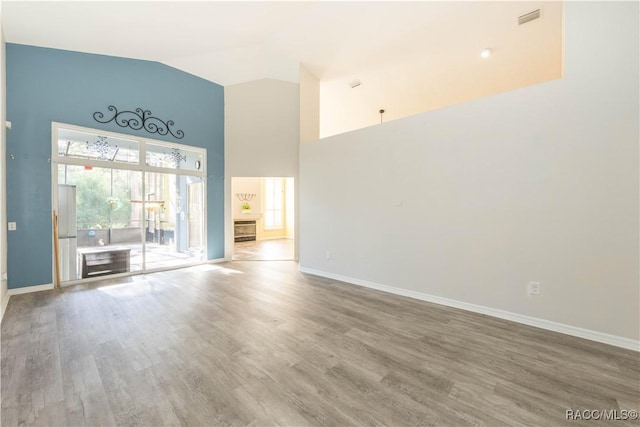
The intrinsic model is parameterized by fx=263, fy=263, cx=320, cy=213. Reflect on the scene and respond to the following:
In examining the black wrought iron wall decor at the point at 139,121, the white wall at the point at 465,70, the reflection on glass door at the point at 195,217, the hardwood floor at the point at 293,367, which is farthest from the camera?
the reflection on glass door at the point at 195,217

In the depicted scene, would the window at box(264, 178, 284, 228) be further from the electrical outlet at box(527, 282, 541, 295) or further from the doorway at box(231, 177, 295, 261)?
the electrical outlet at box(527, 282, 541, 295)

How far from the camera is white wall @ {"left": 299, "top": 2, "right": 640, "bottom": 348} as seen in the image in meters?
2.53

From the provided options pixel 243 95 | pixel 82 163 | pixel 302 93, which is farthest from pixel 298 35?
pixel 82 163

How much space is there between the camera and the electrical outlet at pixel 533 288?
2939 mm

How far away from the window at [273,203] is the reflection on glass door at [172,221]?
4967mm

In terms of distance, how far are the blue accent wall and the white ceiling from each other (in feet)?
0.82

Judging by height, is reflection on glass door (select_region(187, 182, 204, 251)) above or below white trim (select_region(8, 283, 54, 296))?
above

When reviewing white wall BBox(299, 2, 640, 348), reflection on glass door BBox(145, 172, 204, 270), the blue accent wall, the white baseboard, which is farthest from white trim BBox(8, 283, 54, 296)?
white wall BBox(299, 2, 640, 348)

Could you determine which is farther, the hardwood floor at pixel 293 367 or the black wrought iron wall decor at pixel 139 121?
the black wrought iron wall decor at pixel 139 121

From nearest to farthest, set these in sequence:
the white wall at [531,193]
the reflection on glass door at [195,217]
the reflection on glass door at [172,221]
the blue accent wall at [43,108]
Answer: the white wall at [531,193]
the blue accent wall at [43,108]
the reflection on glass door at [172,221]
the reflection on glass door at [195,217]

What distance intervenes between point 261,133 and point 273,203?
→ 5246mm

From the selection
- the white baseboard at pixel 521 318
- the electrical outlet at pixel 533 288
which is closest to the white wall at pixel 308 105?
the white baseboard at pixel 521 318

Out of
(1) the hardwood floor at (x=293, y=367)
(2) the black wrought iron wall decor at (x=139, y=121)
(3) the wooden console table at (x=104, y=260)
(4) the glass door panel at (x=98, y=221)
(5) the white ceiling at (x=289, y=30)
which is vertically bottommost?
(1) the hardwood floor at (x=293, y=367)

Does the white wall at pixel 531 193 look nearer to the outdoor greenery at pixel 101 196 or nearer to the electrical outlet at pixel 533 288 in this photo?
the electrical outlet at pixel 533 288
